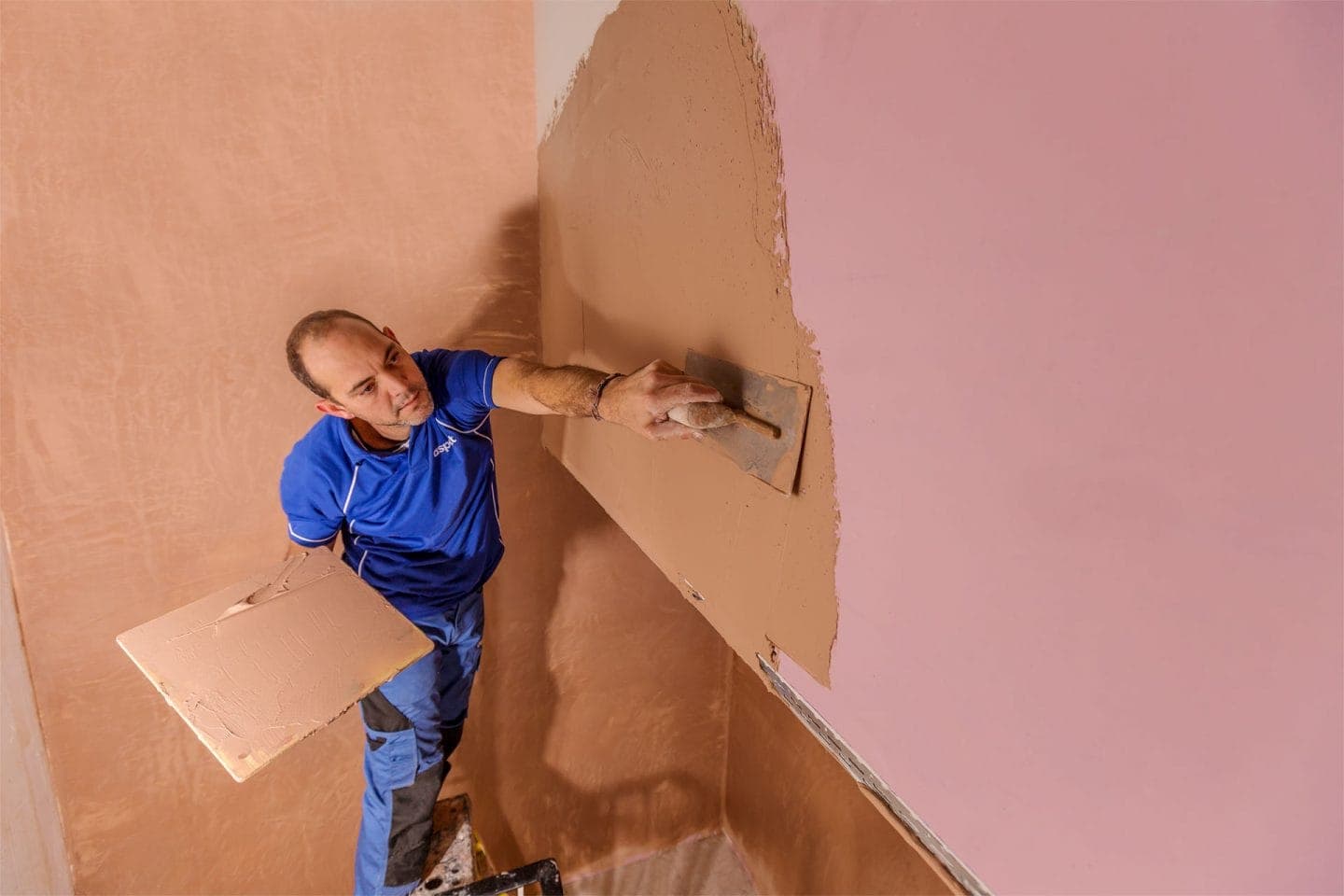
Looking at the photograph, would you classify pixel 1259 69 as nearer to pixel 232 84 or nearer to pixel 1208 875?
pixel 1208 875

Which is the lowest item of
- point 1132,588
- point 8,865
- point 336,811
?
point 336,811

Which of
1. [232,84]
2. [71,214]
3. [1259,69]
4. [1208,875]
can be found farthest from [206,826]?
[1259,69]

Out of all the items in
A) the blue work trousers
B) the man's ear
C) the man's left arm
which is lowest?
the blue work trousers

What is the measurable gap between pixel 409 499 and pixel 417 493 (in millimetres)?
25

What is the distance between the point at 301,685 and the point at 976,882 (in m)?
1.05

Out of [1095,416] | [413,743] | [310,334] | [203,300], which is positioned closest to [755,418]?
[1095,416]

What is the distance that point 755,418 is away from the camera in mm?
799

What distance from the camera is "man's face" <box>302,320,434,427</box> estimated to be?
124 centimetres

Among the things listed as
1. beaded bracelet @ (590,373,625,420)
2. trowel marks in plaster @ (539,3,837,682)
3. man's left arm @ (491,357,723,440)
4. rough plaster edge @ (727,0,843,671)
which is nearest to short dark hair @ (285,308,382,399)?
man's left arm @ (491,357,723,440)

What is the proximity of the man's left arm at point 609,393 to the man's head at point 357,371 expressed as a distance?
16 cm

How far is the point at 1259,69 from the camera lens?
0.33 m

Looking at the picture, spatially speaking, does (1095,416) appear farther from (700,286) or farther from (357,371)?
(357,371)

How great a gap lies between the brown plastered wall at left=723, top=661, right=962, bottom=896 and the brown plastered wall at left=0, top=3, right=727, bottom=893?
100 cm

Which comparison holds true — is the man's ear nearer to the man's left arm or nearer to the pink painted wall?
the man's left arm
